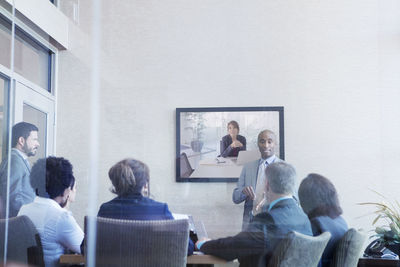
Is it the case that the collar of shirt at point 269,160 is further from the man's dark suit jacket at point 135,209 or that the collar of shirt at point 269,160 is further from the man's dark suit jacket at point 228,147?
the man's dark suit jacket at point 135,209

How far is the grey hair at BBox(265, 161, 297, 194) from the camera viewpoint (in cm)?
193

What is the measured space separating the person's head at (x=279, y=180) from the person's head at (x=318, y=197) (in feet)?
0.16

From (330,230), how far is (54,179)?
124cm

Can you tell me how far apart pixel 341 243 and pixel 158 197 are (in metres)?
0.79

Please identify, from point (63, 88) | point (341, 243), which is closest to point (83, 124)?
point (63, 88)

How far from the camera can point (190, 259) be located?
1788 mm

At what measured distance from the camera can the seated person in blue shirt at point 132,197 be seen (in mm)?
1880

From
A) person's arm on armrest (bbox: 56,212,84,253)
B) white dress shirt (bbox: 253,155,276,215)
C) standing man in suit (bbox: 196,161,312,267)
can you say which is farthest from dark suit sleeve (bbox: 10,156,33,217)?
white dress shirt (bbox: 253,155,276,215)

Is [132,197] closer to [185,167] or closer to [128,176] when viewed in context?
[128,176]

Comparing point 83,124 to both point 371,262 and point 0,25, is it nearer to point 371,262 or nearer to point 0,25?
point 0,25

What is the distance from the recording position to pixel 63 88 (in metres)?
2.08

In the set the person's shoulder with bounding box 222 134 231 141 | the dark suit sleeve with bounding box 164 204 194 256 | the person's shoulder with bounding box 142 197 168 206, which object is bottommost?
the dark suit sleeve with bounding box 164 204 194 256

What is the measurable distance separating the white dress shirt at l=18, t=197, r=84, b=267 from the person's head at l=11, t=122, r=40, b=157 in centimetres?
26

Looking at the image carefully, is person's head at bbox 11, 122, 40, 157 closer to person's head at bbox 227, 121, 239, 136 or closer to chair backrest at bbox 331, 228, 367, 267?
person's head at bbox 227, 121, 239, 136
